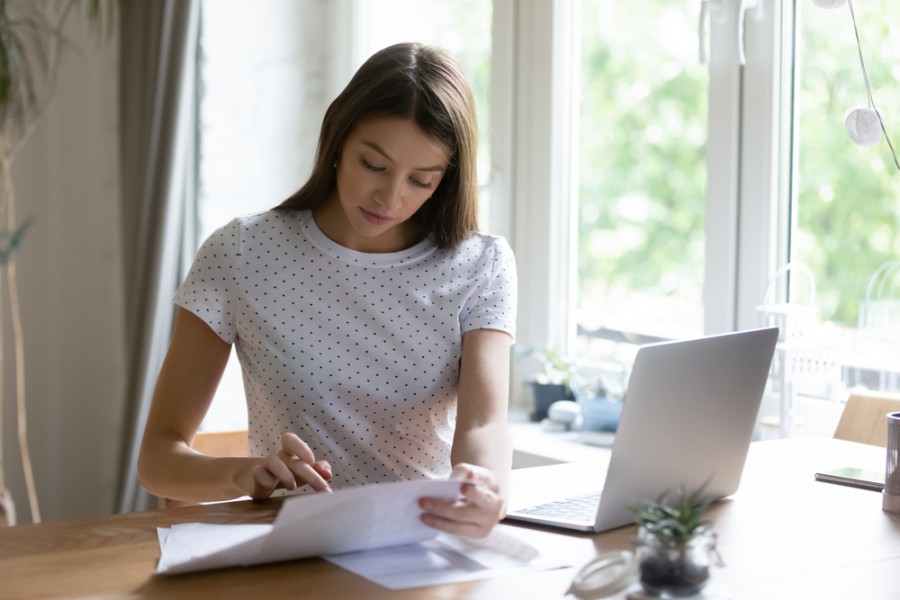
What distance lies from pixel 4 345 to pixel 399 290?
212 cm

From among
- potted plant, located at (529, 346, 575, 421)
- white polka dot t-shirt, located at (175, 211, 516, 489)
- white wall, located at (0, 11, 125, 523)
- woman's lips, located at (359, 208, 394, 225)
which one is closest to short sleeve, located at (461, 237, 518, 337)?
white polka dot t-shirt, located at (175, 211, 516, 489)

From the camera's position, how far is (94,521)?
1.37 meters

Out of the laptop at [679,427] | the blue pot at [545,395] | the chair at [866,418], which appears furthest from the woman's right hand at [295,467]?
the blue pot at [545,395]

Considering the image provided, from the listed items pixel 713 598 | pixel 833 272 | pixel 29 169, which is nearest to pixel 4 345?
pixel 29 169

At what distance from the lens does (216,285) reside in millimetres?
1672

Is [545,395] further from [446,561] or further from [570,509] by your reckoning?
[446,561]

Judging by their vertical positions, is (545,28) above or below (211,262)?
above

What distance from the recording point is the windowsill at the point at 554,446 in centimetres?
247

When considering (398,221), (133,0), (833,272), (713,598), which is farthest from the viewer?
(133,0)

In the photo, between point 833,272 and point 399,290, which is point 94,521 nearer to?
point 399,290

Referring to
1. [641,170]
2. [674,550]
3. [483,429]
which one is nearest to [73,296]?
[641,170]

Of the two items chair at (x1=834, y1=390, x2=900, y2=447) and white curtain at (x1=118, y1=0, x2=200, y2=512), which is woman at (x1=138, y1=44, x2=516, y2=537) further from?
white curtain at (x1=118, y1=0, x2=200, y2=512)

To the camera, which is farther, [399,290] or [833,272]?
[833,272]

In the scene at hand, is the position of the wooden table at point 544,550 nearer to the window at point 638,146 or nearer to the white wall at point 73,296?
the window at point 638,146
